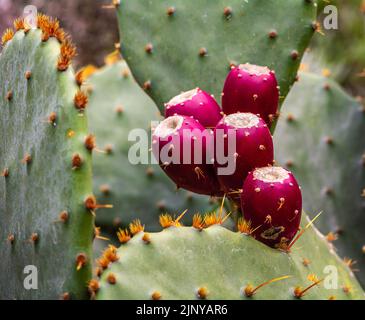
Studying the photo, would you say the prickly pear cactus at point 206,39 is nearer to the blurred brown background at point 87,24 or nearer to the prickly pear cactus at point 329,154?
the prickly pear cactus at point 329,154

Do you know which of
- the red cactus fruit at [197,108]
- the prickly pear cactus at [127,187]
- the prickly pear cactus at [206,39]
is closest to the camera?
the red cactus fruit at [197,108]

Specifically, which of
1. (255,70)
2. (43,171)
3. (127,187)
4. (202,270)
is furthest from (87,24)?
(202,270)

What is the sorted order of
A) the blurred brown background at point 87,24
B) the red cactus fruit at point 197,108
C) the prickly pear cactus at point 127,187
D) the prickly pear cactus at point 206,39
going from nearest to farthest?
1. the red cactus fruit at point 197,108
2. the prickly pear cactus at point 206,39
3. the prickly pear cactus at point 127,187
4. the blurred brown background at point 87,24

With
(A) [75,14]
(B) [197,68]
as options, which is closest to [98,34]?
(A) [75,14]

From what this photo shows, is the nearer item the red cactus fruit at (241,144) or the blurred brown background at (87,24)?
the red cactus fruit at (241,144)

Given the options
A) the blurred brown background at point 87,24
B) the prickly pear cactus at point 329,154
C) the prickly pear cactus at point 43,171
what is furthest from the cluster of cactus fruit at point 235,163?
the blurred brown background at point 87,24

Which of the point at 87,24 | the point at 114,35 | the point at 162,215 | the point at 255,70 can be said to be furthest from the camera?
the point at 114,35

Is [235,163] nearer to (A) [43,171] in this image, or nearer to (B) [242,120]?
(B) [242,120]
